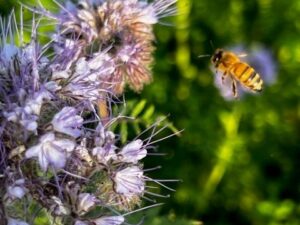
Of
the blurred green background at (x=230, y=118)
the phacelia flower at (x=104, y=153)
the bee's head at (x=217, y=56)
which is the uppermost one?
the bee's head at (x=217, y=56)

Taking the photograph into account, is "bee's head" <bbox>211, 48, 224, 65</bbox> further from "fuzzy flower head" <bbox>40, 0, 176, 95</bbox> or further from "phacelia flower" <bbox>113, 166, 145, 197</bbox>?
"phacelia flower" <bbox>113, 166, 145, 197</bbox>

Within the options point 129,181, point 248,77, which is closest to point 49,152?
point 129,181

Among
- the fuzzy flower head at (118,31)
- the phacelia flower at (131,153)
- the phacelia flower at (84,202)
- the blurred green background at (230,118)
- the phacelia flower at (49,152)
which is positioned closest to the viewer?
the phacelia flower at (49,152)

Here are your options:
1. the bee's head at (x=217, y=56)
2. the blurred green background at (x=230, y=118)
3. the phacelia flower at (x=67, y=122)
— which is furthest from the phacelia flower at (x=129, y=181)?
the blurred green background at (x=230, y=118)

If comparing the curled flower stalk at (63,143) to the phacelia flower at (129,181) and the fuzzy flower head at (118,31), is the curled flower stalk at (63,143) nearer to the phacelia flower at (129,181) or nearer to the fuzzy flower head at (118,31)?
the phacelia flower at (129,181)

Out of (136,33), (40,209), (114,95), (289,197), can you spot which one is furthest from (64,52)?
(289,197)

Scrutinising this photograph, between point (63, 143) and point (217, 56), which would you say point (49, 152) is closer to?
point (63, 143)

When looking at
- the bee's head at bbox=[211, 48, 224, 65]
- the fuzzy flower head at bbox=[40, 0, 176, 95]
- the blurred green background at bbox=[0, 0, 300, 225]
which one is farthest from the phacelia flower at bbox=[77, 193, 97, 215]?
the blurred green background at bbox=[0, 0, 300, 225]

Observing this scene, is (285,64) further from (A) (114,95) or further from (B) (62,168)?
(B) (62,168)
